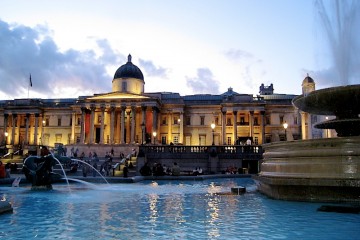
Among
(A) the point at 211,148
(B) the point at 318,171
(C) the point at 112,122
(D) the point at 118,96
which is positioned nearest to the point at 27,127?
(C) the point at 112,122

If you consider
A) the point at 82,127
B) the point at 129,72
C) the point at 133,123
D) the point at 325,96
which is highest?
the point at 129,72

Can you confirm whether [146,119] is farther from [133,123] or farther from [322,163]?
[322,163]

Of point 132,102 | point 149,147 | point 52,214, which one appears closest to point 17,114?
point 132,102

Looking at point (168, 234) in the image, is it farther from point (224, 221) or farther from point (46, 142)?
point (46, 142)

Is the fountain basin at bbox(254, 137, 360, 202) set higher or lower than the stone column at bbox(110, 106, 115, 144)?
lower

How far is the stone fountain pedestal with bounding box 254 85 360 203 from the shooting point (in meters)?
9.52

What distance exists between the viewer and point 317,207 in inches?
360

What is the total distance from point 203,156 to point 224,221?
3027 cm

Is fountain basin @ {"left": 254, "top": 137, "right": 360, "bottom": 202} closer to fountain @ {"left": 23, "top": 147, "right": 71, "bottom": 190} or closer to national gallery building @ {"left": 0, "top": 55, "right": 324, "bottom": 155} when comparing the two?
fountain @ {"left": 23, "top": 147, "right": 71, "bottom": 190}

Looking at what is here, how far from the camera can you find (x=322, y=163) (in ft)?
32.6

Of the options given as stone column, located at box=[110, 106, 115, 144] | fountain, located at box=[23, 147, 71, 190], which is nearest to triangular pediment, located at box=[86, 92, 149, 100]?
stone column, located at box=[110, 106, 115, 144]

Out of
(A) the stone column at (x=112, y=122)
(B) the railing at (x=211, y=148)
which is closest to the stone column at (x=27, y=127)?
(A) the stone column at (x=112, y=122)

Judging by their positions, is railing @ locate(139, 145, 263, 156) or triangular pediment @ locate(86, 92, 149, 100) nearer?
railing @ locate(139, 145, 263, 156)

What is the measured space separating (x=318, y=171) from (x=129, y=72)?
6409cm
